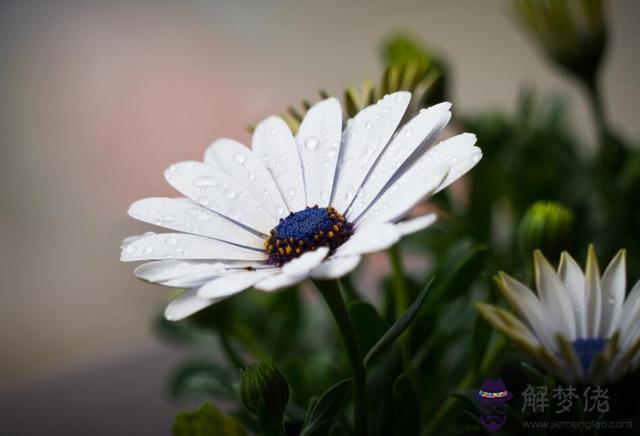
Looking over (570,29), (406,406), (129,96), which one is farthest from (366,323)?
(129,96)

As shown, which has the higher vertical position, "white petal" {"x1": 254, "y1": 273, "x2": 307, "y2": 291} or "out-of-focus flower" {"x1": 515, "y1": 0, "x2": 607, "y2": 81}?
"white petal" {"x1": 254, "y1": 273, "x2": 307, "y2": 291}

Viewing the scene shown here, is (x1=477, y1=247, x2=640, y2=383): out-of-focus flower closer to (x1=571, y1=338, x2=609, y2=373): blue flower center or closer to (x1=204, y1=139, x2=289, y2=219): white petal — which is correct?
(x1=571, y1=338, x2=609, y2=373): blue flower center

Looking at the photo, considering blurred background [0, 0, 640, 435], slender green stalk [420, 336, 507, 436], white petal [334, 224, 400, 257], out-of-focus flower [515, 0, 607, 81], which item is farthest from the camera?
blurred background [0, 0, 640, 435]

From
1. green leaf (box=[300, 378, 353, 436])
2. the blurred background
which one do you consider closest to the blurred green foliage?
green leaf (box=[300, 378, 353, 436])

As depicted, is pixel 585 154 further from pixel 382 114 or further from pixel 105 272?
pixel 105 272

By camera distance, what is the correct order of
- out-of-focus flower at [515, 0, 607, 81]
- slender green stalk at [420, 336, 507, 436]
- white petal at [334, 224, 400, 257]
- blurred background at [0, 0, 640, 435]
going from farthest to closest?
blurred background at [0, 0, 640, 435] → out-of-focus flower at [515, 0, 607, 81] → slender green stalk at [420, 336, 507, 436] → white petal at [334, 224, 400, 257]

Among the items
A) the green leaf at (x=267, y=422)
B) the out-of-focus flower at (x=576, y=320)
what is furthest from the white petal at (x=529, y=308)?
the green leaf at (x=267, y=422)

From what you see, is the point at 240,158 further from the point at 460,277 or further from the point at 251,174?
the point at 460,277
